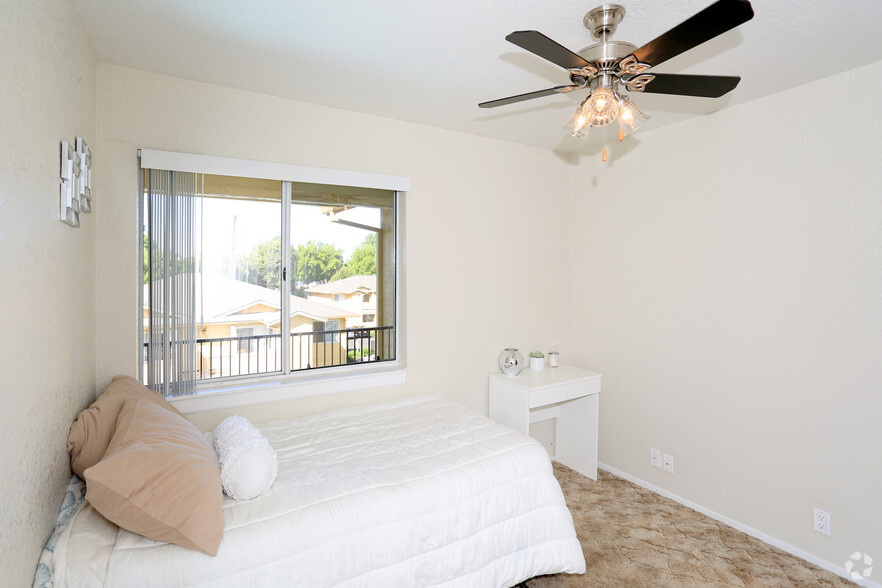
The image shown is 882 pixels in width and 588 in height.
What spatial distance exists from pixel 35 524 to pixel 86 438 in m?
0.41

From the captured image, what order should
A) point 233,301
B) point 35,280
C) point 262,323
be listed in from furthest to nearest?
point 262,323 → point 233,301 → point 35,280

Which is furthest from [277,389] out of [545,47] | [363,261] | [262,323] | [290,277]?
[545,47]

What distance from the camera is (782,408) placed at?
2574 mm

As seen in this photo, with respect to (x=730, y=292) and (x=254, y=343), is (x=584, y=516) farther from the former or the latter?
(x=254, y=343)

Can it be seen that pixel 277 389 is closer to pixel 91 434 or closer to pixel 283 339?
pixel 283 339

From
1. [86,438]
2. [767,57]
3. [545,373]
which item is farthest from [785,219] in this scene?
[86,438]

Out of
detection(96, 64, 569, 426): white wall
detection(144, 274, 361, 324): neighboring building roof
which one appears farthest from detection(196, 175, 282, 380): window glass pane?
detection(96, 64, 569, 426): white wall

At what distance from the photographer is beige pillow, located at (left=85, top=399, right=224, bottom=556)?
4.38ft

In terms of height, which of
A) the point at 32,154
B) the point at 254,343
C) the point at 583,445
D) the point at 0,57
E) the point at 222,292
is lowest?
the point at 583,445

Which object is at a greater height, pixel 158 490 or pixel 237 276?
pixel 237 276

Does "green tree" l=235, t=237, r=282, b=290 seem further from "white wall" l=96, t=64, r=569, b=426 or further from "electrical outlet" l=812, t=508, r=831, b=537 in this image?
"electrical outlet" l=812, t=508, r=831, b=537

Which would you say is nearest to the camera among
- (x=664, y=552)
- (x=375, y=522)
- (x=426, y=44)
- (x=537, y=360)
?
(x=375, y=522)

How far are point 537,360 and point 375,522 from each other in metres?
2.11

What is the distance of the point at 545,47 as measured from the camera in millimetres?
1441
